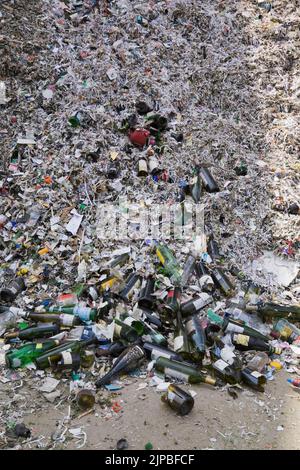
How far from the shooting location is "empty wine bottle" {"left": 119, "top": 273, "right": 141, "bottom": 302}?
3.73 m

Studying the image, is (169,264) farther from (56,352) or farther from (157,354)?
(56,352)

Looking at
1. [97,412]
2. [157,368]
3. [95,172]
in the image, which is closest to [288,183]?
[95,172]

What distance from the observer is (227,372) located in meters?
3.16

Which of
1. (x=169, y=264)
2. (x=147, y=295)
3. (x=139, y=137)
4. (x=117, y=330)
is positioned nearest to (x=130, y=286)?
(x=147, y=295)

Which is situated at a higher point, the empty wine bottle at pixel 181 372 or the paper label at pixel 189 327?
the empty wine bottle at pixel 181 372

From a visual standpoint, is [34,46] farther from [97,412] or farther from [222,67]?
Answer: [97,412]

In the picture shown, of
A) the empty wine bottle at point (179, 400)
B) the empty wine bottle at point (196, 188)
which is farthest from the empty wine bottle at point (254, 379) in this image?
the empty wine bottle at point (196, 188)

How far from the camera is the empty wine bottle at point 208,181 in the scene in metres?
4.52

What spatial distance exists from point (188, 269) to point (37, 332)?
1.27 metres

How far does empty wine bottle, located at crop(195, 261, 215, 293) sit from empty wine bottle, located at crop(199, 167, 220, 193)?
84 cm

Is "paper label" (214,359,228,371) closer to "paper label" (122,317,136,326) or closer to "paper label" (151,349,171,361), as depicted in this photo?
"paper label" (151,349,171,361)

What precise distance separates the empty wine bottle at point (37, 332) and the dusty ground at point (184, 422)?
445 mm

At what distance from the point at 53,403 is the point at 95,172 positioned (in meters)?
2.18

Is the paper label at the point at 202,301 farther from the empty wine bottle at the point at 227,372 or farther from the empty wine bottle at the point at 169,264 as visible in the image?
the empty wine bottle at the point at 227,372
